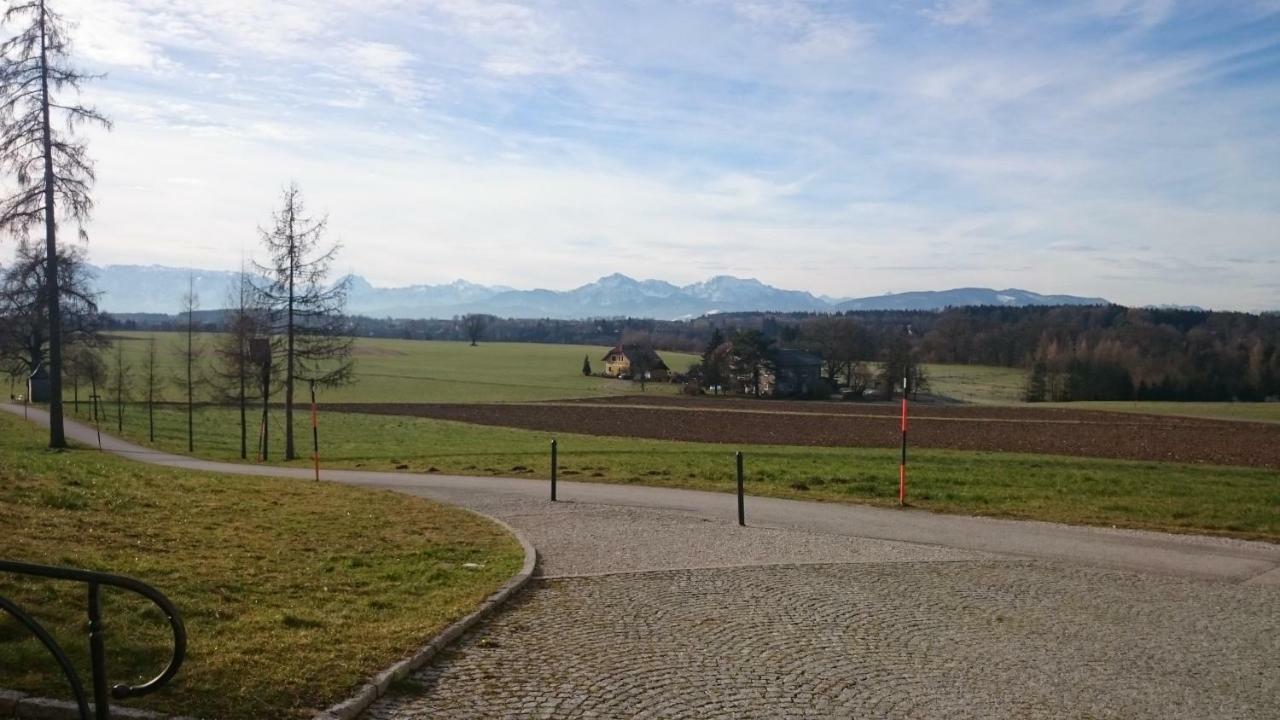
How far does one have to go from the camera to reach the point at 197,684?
551 centimetres

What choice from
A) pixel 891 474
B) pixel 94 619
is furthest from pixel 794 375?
pixel 94 619

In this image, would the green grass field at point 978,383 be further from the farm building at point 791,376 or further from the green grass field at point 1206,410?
the green grass field at point 1206,410

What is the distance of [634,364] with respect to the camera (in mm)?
95938

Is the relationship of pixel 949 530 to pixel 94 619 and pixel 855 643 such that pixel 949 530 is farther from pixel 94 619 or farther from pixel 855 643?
pixel 94 619

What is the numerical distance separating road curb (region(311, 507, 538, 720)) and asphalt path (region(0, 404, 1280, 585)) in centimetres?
230

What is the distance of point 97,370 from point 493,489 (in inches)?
1102

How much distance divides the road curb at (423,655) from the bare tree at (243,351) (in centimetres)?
2355

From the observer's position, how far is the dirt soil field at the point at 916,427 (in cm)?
3425

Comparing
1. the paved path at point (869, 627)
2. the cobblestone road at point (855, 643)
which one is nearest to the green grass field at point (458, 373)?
the paved path at point (869, 627)

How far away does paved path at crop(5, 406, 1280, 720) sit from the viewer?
6227 mm

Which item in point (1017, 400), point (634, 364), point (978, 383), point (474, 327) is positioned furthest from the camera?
point (474, 327)

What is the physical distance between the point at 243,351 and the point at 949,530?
25170mm

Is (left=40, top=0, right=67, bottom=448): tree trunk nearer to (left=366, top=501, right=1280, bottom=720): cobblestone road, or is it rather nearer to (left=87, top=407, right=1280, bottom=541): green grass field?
(left=87, top=407, right=1280, bottom=541): green grass field

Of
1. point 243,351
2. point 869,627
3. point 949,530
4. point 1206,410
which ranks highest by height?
point 243,351
